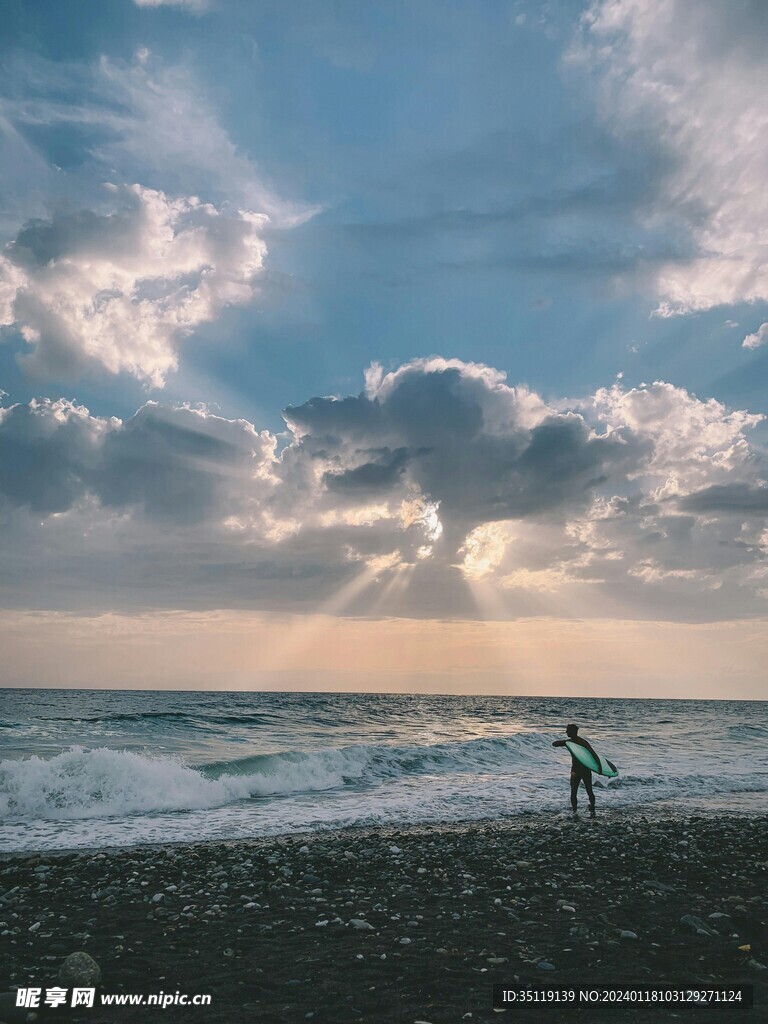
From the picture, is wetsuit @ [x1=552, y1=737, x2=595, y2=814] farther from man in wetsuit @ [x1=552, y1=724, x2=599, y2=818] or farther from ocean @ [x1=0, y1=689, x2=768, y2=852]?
ocean @ [x1=0, y1=689, x2=768, y2=852]

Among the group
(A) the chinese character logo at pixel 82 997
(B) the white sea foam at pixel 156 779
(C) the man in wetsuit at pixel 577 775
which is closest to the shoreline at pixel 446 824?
(C) the man in wetsuit at pixel 577 775

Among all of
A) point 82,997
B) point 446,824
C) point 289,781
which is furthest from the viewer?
point 289,781

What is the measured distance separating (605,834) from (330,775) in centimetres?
1258

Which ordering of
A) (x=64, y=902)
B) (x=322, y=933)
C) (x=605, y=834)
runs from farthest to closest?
(x=605, y=834) < (x=64, y=902) < (x=322, y=933)

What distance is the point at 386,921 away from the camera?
28.0 ft

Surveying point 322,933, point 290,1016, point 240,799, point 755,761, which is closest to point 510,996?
point 290,1016

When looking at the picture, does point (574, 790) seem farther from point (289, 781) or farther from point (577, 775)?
point (289, 781)

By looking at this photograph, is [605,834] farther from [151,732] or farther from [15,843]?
[151,732]

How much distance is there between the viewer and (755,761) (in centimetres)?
3403

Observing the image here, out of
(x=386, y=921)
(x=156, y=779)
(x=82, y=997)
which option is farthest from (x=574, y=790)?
(x=82, y=997)

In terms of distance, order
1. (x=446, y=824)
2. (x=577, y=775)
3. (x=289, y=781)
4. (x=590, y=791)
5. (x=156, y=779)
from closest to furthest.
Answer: (x=446, y=824) < (x=590, y=791) < (x=577, y=775) < (x=156, y=779) < (x=289, y=781)

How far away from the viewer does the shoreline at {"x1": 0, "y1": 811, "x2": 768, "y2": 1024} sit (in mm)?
6527

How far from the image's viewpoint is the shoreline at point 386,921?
6.53 meters

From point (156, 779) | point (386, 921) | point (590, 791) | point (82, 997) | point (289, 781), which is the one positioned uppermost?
point (82, 997)
